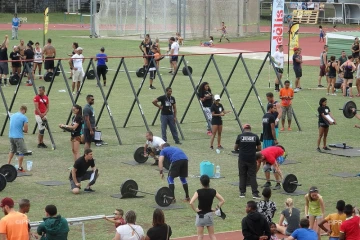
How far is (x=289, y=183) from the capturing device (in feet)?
66.0

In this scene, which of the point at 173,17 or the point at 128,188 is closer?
the point at 128,188

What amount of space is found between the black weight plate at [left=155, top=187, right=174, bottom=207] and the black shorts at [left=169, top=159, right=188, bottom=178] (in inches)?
16.3

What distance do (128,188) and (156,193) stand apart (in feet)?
3.55

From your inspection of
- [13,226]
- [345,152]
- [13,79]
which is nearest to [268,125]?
[345,152]

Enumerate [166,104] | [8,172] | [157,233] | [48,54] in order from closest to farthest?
[157,233]
[8,172]
[166,104]
[48,54]

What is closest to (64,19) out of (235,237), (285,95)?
(285,95)

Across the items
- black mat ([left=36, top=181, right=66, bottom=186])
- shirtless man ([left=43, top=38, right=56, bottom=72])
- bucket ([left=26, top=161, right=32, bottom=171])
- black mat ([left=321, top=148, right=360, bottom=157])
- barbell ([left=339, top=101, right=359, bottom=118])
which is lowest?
black mat ([left=321, top=148, right=360, bottom=157])

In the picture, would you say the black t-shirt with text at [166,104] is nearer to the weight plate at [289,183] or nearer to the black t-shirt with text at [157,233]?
the weight plate at [289,183]

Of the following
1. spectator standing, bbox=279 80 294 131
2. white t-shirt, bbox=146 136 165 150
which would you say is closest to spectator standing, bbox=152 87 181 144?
white t-shirt, bbox=146 136 165 150

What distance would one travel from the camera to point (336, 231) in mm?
14977

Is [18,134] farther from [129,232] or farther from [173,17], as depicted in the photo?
[173,17]

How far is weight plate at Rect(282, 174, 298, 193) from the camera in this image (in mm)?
20022

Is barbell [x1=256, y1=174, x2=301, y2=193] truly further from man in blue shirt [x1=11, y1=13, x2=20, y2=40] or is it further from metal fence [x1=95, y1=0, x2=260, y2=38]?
man in blue shirt [x1=11, y1=13, x2=20, y2=40]

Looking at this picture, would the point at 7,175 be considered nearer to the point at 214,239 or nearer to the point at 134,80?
the point at 214,239
